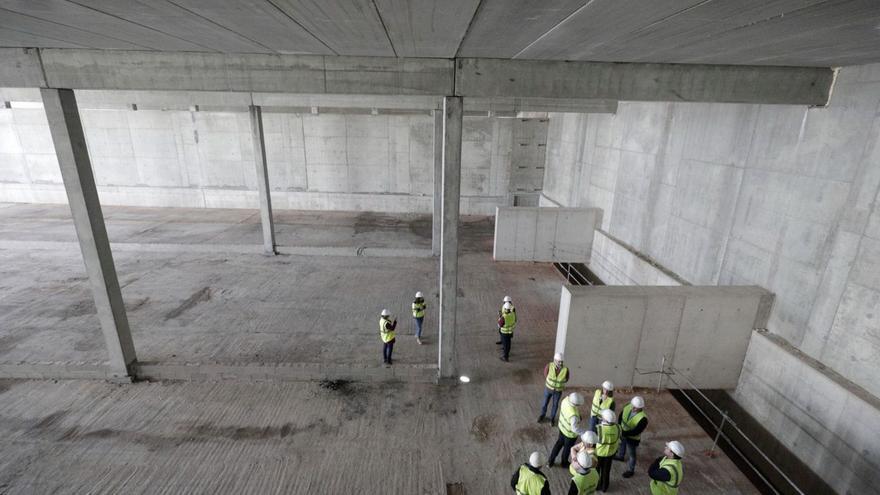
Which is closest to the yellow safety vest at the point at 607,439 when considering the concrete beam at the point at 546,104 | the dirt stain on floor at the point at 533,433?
the dirt stain on floor at the point at 533,433

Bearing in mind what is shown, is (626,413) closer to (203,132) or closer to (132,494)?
(132,494)

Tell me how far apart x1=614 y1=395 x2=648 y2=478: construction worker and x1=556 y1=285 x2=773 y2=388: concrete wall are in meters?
2.01

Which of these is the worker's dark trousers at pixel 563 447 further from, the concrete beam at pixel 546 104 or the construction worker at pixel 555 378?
the concrete beam at pixel 546 104

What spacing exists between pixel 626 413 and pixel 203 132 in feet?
93.7

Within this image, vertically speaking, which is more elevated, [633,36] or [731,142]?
[633,36]

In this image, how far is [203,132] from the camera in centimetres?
2619

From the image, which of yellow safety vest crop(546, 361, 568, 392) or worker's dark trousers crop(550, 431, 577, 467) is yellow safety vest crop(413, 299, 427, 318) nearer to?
yellow safety vest crop(546, 361, 568, 392)

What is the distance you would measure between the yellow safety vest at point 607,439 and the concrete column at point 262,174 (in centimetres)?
1560

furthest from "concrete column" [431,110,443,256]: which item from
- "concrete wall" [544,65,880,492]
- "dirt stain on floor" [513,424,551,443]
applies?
"dirt stain on floor" [513,424,551,443]

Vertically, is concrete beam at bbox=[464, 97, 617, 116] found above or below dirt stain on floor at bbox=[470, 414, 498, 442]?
above

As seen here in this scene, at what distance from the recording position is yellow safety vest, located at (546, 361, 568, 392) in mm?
7930

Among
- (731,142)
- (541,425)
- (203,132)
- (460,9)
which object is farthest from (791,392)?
(203,132)

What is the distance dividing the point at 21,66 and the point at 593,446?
1188 centimetres

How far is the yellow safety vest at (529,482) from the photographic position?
5.29m
